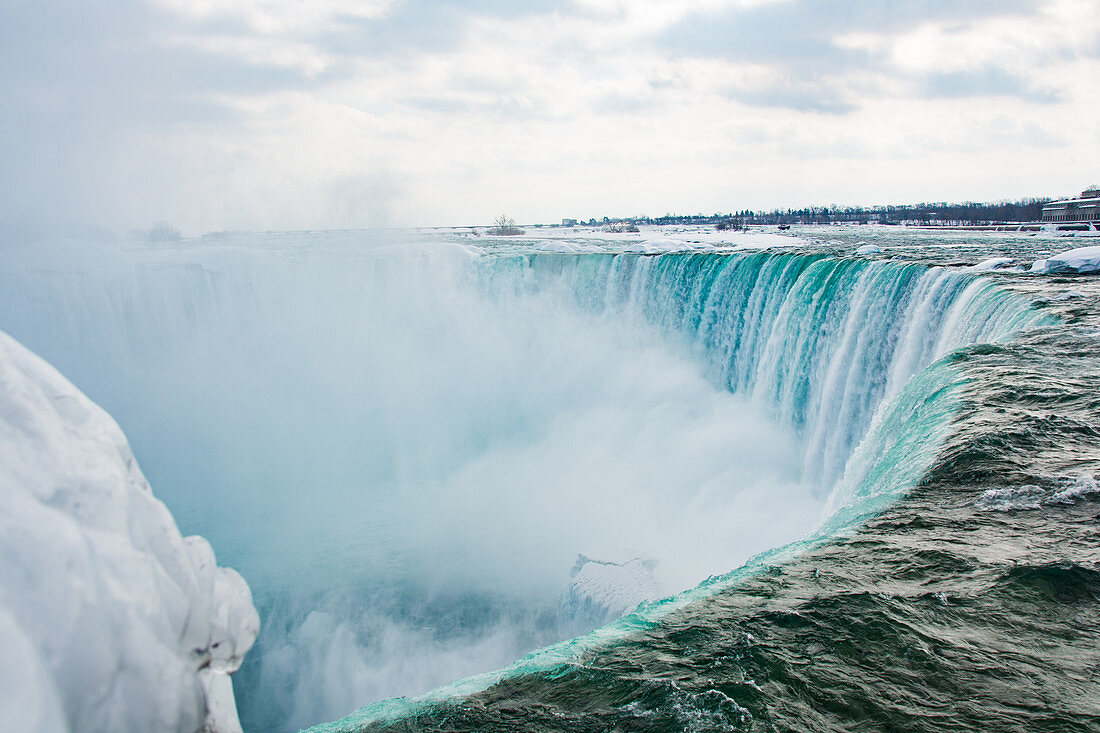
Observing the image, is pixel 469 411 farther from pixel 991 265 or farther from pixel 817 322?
pixel 991 265

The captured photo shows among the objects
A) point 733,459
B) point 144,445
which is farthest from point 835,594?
point 144,445

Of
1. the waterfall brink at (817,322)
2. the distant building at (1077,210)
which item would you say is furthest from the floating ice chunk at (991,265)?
the distant building at (1077,210)

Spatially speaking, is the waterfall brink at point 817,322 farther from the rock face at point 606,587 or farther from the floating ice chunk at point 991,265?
the rock face at point 606,587

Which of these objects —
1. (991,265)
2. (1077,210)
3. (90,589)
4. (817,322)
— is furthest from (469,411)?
(1077,210)

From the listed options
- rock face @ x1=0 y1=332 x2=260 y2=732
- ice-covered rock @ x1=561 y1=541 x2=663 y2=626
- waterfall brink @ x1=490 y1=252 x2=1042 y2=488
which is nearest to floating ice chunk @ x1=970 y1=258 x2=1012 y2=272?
waterfall brink @ x1=490 y1=252 x2=1042 y2=488

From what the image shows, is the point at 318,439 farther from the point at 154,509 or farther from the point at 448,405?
the point at 154,509

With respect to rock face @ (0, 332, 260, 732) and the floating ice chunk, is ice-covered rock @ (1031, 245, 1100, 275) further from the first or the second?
rock face @ (0, 332, 260, 732)
